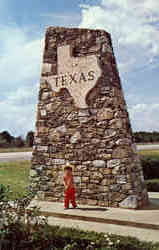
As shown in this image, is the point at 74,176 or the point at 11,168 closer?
the point at 74,176

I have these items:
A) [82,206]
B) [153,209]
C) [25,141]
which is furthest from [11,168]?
[25,141]

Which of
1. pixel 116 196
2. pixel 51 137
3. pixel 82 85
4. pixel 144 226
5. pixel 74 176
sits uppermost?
pixel 82 85

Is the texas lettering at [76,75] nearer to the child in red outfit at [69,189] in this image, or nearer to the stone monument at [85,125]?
the stone monument at [85,125]

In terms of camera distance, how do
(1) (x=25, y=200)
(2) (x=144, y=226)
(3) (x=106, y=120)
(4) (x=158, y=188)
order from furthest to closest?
(4) (x=158, y=188), (3) (x=106, y=120), (2) (x=144, y=226), (1) (x=25, y=200)

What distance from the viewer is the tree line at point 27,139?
3814 cm

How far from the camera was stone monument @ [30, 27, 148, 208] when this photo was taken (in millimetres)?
5949

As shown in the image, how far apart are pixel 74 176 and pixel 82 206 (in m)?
0.74

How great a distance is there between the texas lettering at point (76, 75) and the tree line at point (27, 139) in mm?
31640

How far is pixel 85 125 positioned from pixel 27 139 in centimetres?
3307

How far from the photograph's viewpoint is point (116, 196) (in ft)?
19.3

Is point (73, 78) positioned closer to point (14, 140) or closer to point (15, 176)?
point (15, 176)

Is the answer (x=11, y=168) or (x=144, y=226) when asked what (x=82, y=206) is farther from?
(x=11, y=168)

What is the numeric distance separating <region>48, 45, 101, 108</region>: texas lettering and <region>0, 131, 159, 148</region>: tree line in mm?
31640

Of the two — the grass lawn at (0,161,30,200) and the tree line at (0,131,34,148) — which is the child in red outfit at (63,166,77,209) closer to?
the grass lawn at (0,161,30,200)
